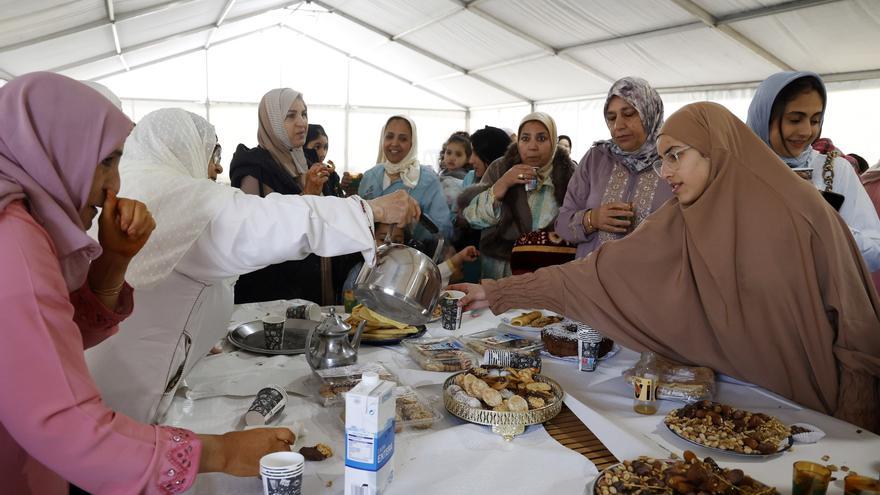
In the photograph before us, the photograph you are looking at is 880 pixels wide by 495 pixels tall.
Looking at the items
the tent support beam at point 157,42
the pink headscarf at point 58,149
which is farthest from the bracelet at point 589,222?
the tent support beam at point 157,42

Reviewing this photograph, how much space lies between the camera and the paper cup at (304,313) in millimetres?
2092

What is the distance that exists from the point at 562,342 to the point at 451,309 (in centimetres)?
41

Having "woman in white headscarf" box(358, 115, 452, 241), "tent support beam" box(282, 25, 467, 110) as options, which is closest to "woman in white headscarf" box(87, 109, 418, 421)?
"woman in white headscarf" box(358, 115, 452, 241)

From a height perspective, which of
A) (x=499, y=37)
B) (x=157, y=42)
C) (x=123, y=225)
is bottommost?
(x=123, y=225)

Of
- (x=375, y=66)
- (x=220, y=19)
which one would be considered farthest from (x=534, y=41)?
(x=375, y=66)

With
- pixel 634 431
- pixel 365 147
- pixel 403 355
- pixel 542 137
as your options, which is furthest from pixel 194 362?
pixel 365 147

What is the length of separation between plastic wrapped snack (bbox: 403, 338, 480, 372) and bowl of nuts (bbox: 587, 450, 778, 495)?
0.62 m

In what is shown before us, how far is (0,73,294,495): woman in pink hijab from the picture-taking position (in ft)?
2.55

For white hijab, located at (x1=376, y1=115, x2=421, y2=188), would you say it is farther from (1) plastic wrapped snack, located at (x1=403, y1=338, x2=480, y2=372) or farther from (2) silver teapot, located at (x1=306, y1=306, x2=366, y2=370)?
(2) silver teapot, located at (x1=306, y1=306, x2=366, y2=370)

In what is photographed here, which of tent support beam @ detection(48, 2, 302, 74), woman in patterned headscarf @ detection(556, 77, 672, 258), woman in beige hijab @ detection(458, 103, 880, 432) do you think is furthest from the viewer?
tent support beam @ detection(48, 2, 302, 74)

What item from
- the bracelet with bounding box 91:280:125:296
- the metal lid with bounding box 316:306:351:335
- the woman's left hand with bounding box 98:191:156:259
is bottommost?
the metal lid with bounding box 316:306:351:335

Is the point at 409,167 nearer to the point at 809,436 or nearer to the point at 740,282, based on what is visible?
the point at 740,282

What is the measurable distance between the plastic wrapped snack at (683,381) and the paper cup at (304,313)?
1.09m

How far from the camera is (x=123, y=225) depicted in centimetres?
110
